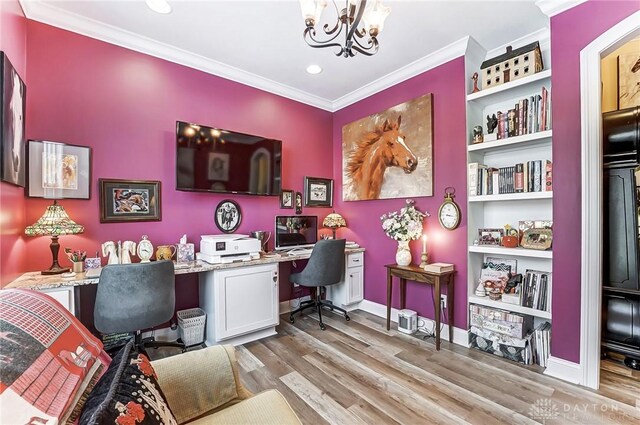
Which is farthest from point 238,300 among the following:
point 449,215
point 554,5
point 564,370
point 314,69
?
point 554,5

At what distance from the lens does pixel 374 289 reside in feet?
11.5

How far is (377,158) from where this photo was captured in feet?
11.3

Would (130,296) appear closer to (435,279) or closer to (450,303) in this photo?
(435,279)

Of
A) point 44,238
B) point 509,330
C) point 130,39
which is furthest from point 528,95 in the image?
point 44,238

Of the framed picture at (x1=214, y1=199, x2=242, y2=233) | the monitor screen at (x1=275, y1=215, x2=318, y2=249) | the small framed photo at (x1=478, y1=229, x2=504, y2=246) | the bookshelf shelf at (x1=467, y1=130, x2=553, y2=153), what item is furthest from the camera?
the monitor screen at (x1=275, y1=215, x2=318, y2=249)

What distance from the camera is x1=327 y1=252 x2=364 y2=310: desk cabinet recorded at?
11.3ft

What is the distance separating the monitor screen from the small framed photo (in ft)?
6.39

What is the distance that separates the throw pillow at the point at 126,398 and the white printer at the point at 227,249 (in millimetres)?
1641

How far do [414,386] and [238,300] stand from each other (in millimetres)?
1641

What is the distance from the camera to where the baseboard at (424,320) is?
263 cm

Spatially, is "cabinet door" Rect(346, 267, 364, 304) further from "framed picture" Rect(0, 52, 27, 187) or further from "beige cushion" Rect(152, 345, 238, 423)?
"framed picture" Rect(0, 52, 27, 187)

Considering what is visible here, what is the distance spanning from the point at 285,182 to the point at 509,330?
9.21 ft

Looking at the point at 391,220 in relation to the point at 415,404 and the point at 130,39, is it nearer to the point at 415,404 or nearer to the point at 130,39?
the point at 415,404

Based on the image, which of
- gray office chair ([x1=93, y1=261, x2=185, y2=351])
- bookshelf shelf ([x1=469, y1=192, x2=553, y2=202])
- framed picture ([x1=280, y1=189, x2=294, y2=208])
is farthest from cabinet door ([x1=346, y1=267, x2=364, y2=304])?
gray office chair ([x1=93, y1=261, x2=185, y2=351])
